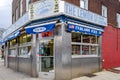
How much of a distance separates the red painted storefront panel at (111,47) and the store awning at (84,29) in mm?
1602

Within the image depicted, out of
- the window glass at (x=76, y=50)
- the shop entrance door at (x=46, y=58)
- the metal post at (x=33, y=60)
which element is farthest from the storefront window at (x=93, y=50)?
the metal post at (x=33, y=60)

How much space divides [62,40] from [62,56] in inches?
36.2

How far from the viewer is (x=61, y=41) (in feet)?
38.8

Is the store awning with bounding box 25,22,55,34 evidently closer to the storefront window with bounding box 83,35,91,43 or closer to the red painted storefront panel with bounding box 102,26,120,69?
the storefront window with bounding box 83,35,91,43

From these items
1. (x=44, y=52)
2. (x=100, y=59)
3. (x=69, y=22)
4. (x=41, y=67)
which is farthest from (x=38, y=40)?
(x=100, y=59)

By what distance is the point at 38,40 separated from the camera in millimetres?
13547

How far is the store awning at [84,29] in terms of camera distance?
12034 millimetres

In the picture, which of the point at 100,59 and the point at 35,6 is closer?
the point at 35,6

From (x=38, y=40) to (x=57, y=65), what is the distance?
253cm

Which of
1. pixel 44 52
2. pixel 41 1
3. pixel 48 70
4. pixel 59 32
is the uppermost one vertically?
pixel 41 1

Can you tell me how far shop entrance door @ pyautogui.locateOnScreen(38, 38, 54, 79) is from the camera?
12.8 meters

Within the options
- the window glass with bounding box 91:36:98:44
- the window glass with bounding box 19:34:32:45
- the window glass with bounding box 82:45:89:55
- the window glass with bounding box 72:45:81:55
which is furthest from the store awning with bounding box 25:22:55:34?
the window glass with bounding box 91:36:98:44

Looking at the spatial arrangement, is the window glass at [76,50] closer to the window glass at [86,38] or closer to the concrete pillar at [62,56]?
the concrete pillar at [62,56]

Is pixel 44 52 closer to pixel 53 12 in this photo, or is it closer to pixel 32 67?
pixel 32 67
